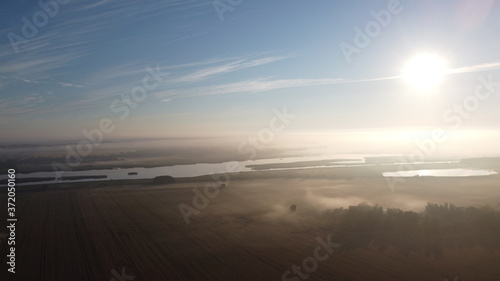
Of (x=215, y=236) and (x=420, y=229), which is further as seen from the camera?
(x=420, y=229)

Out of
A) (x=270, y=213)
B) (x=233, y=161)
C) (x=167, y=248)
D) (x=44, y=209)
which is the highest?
(x=233, y=161)

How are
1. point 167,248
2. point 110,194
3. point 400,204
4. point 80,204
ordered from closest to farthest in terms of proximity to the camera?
point 167,248 → point 400,204 → point 80,204 → point 110,194

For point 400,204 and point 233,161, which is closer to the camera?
point 400,204

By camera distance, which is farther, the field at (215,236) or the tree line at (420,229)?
the tree line at (420,229)

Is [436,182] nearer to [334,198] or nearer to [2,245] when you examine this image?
[334,198]

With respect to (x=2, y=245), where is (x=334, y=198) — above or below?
above

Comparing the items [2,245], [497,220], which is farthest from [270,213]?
[2,245]

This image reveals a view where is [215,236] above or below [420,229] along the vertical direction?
above

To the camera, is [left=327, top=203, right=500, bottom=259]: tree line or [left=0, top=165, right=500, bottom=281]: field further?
[left=327, top=203, right=500, bottom=259]: tree line
